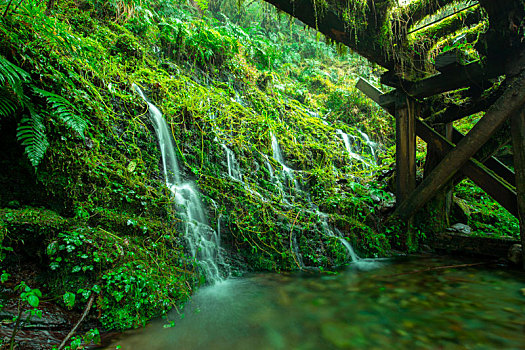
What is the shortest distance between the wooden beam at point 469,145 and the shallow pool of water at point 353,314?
1.33 metres

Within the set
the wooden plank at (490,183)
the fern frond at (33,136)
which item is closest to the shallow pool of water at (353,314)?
the wooden plank at (490,183)

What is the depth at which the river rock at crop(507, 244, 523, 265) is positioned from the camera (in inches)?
136

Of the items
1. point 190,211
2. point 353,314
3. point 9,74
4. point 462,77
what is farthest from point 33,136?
point 462,77

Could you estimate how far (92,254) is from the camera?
2.06 metres

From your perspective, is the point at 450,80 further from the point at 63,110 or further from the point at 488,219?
the point at 63,110

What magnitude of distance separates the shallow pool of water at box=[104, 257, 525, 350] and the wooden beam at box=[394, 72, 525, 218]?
4.37 feet

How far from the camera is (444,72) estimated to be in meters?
4.09

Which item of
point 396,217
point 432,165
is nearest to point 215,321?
point 396,217

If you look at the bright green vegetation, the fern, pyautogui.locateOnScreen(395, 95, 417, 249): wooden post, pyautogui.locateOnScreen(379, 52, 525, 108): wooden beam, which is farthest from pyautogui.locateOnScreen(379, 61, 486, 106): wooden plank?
the fern

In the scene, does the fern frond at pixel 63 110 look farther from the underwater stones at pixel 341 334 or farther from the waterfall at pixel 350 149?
the waterfall at pixel 350 149

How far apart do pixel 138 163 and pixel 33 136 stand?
130cm

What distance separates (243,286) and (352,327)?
131cm

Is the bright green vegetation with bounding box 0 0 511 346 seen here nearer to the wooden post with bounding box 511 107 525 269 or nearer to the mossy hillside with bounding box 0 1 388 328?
the mossy hillside with bounding box 0 1 388 328

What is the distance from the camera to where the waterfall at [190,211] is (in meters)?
3.16
